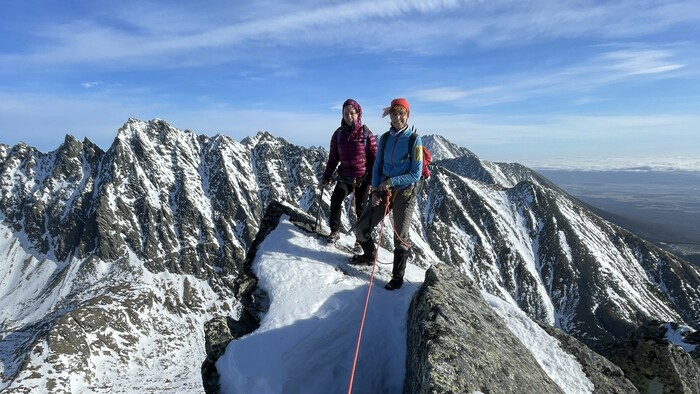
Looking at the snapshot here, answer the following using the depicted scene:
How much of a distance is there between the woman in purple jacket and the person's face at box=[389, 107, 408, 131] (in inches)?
108

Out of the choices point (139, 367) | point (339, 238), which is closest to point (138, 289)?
point (139, 367)

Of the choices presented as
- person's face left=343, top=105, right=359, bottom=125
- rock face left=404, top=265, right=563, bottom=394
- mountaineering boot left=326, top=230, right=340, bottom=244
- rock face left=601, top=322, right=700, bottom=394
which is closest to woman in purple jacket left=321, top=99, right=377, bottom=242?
person's face left=343, top=105, right=359, bottom=125

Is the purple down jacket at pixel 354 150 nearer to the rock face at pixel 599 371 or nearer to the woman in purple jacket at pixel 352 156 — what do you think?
the woman in purple jacket at pixel 352 156

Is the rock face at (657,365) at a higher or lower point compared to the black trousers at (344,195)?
lower

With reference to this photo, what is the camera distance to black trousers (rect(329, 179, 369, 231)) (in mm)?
15078

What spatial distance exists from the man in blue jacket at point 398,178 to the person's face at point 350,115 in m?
2.38

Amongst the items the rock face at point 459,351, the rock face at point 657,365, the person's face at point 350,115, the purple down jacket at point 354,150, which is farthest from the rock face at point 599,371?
the person's face at point 350,115

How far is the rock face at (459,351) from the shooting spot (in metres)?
7.07

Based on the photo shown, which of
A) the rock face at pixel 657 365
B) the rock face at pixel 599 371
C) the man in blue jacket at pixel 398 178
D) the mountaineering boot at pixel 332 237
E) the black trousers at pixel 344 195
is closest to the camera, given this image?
the man in blue jacket at pixel 398 178

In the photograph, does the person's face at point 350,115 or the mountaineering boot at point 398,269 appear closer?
the mountaineering boot at point 398,269

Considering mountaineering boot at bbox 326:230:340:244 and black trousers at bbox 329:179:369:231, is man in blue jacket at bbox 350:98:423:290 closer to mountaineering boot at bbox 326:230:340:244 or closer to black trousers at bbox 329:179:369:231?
black trousers at bbox 329:179:369:231

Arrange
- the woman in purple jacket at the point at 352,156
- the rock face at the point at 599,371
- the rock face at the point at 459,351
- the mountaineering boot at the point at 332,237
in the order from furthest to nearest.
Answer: the mountaineering boot at the point at 332,237 → the woman in purple jacket at the point at 352,156 → the rock face at the point at 599,371 → the rock face at the point at 459,351

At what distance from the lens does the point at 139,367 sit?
14850 cm

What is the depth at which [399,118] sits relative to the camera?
1132cm
